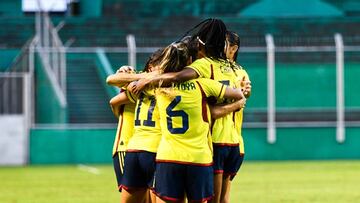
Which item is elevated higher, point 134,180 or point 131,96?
point 131,96

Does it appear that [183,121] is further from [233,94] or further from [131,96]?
[131,96]

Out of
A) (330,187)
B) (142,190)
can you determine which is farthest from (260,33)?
(142,190)

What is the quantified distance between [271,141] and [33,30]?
12.0 meters

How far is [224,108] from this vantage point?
8.77 m

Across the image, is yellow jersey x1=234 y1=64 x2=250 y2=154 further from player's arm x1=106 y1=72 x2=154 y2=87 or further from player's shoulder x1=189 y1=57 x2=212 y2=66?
player's arm x1=106 y1=72 x2=154 y2=87

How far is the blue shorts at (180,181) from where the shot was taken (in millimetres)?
8172

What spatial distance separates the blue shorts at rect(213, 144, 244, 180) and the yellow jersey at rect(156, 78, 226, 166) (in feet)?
2.81

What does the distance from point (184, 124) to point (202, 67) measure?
606 millimetres

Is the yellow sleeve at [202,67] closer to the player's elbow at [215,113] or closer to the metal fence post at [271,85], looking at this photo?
the player's elbow at [215,113]

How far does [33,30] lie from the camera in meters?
36.6

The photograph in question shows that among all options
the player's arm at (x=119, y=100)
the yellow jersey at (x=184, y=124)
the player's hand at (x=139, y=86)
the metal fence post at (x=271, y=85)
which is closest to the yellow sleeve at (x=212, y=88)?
the yellow jersey at (x=184, y=124)

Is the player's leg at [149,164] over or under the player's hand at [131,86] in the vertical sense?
under

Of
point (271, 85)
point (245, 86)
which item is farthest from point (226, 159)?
point (271, 85)

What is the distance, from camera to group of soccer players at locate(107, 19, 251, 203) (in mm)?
8180
